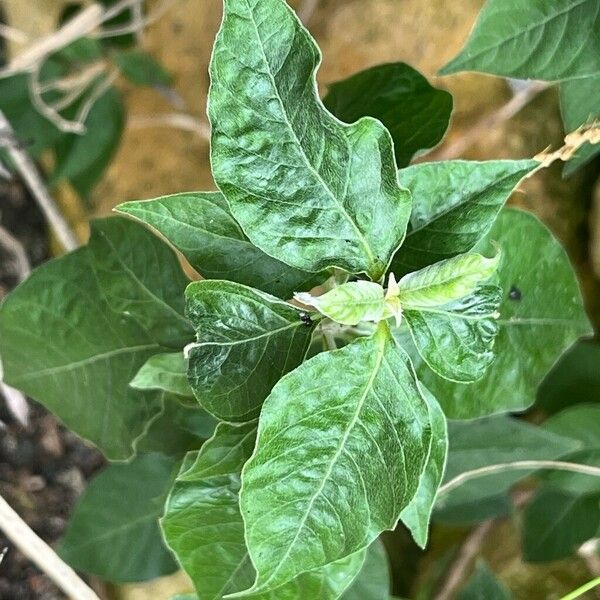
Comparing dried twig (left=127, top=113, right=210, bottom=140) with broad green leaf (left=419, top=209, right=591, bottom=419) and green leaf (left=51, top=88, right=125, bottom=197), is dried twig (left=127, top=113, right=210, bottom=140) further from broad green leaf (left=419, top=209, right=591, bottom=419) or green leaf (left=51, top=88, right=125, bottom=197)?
broad green leaf (left=419, top=209, right=591, bottom=419)

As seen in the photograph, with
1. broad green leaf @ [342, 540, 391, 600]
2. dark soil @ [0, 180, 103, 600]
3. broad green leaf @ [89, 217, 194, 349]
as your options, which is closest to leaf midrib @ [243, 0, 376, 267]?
broad green leaf @ [89, 217, 194, 349]

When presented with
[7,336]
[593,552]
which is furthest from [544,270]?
[593,552]

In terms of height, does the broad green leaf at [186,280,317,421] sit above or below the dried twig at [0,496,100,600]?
above

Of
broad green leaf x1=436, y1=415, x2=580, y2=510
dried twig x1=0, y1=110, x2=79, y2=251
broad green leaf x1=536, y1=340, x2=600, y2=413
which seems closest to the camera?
broad green leaf x1=436, y1=415, x2=580, y2=510

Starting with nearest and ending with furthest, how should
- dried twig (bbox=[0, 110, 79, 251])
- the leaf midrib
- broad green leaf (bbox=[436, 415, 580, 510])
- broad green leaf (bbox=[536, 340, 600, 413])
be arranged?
1. the leaf midrib
2. broad green leaf (bbox=[436, 415, 580, 510])
3. dried twig (bbox=[0, 110, 79, 251])
4. broad green leaf (bbox=[536, 340, 600, 413])

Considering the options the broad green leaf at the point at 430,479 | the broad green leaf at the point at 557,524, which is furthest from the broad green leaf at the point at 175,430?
the broad green leaf at the point at 557,524

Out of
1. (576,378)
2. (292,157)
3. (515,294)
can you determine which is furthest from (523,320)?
(576,378)

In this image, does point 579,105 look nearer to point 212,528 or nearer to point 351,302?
point 351,302
